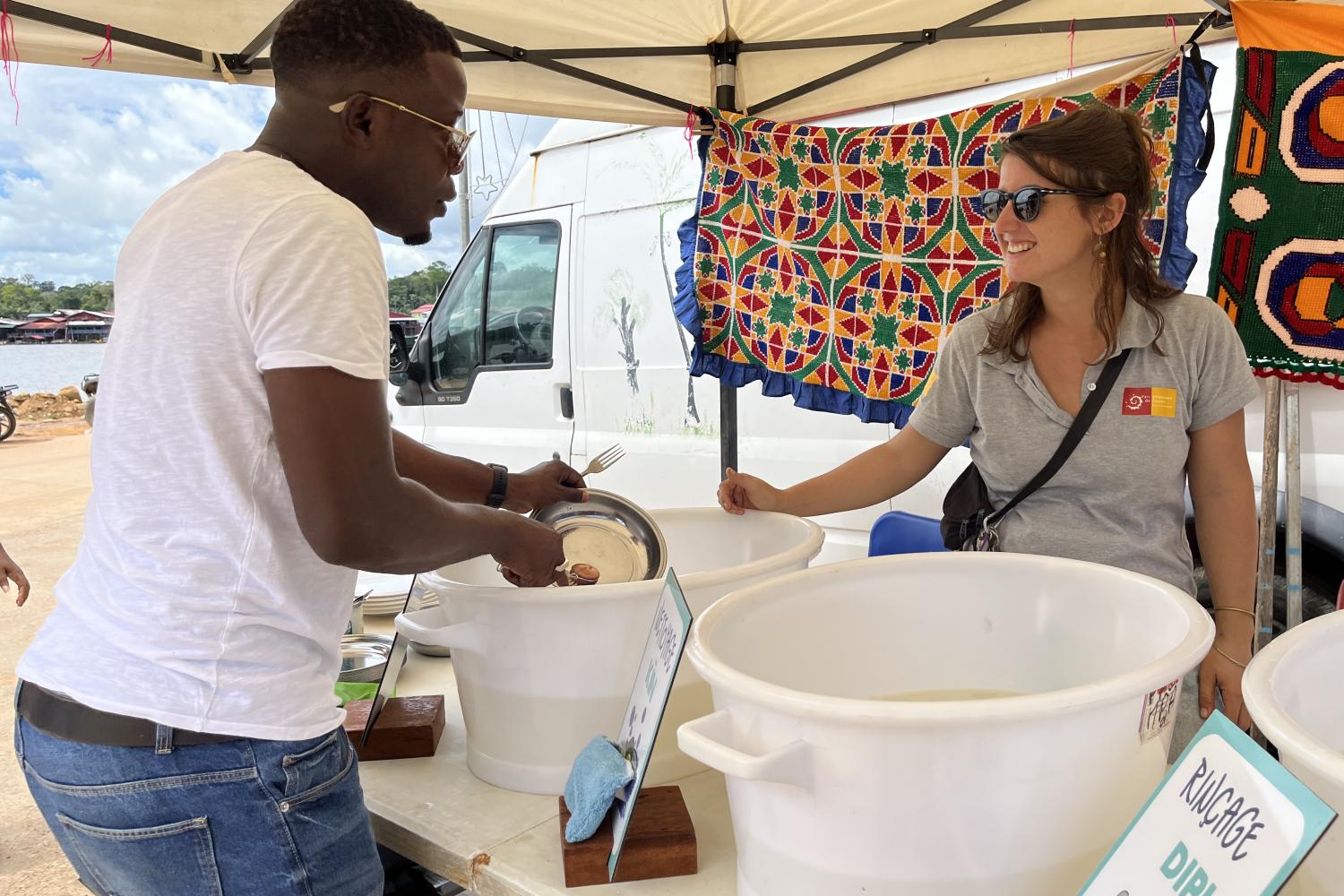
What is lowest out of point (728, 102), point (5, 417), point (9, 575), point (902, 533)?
point (5, 417)

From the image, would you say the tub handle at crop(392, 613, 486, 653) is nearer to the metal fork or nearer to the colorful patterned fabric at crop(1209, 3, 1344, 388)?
the metal fork

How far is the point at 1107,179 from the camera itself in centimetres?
157

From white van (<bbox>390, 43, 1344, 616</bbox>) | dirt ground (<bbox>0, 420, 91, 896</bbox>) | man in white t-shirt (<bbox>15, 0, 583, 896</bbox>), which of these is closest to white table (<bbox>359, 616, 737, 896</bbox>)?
man in white t-shirt (<bbox>15, 0, 583, 896</bbox>)

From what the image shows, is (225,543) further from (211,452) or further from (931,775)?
(931,775)

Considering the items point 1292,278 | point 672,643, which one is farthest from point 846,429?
point 672,643

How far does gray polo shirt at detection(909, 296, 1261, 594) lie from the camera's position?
1.49 metres

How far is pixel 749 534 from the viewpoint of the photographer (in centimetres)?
167

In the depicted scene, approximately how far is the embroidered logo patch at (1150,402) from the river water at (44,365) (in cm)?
1532

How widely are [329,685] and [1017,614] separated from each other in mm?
759

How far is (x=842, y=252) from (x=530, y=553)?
6.88 ft

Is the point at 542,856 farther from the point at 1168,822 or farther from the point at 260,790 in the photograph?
the point at 1168,822

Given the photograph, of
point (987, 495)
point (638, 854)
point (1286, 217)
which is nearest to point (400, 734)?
point (638, 854)

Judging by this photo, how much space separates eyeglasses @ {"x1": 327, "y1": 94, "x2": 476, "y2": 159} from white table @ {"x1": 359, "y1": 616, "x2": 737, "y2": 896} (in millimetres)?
756

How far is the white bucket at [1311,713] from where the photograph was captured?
58 centimetres
